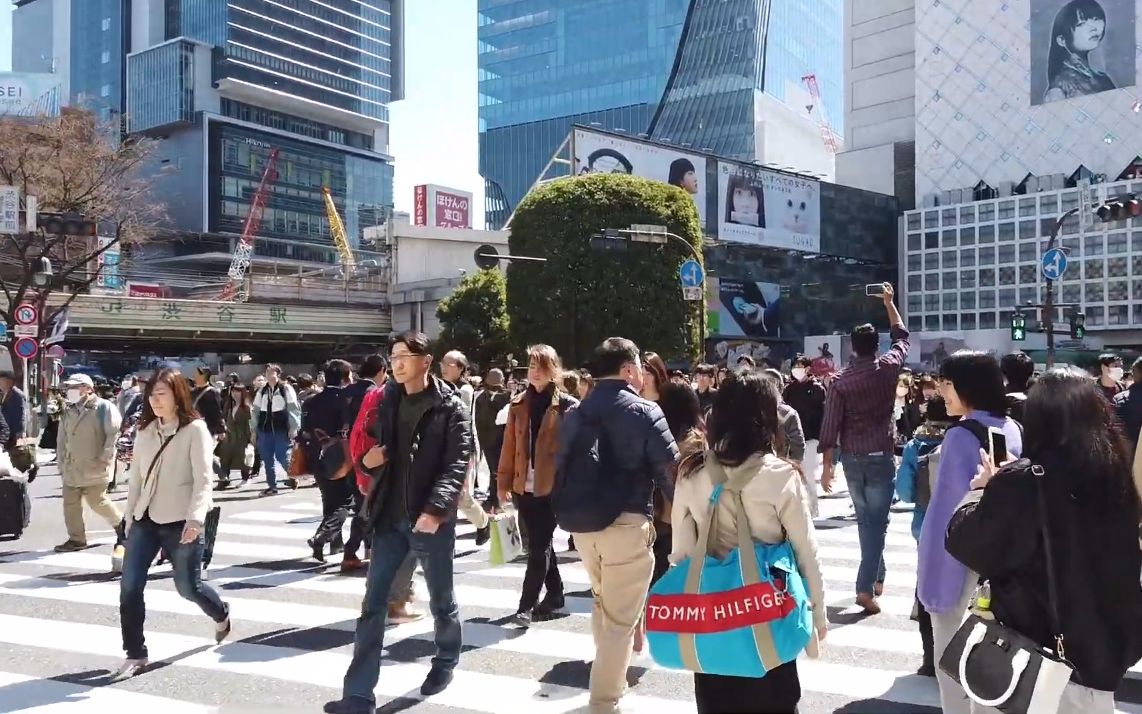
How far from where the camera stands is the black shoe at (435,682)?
5160mm

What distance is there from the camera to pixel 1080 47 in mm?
70812

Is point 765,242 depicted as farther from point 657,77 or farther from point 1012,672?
point 1012,672

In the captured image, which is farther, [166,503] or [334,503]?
[334,503]

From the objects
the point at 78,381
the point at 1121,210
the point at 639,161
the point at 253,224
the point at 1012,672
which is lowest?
the point at 1012,672

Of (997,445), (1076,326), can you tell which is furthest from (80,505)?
(1076,326)

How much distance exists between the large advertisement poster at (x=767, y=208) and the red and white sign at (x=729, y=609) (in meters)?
56.8

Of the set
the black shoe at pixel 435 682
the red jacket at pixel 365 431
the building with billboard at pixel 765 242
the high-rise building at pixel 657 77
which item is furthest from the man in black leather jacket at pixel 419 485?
the high-rise building at pixel 657 77

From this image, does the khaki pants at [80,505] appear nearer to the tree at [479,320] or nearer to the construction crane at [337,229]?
the tree at [479,320]

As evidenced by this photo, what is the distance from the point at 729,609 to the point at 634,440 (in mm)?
1481

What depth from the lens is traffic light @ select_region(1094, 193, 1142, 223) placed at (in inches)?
778

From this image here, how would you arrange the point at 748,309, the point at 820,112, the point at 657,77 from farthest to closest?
the point at 820,112 < the point at 657,77 < the point at 748,309

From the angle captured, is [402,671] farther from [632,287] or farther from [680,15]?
[680,15]

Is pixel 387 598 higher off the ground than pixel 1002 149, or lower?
lower

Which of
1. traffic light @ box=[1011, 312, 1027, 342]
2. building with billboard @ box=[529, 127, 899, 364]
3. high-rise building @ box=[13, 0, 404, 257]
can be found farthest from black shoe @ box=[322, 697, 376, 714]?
high-rise building @ box=[13, 0, 404, 257]
